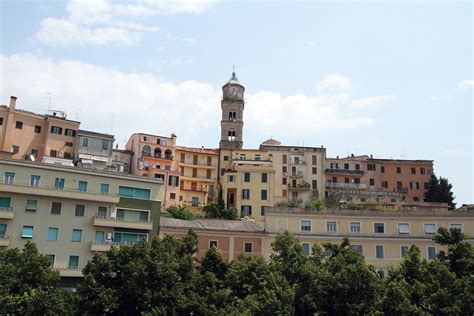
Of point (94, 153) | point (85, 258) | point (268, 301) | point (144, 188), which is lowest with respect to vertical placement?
point (268, 301)

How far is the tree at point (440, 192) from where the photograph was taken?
248ft

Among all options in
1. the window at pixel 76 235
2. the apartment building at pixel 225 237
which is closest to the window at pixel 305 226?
the apartment building at pixel 225 237

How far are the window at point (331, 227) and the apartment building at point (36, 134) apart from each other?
33180 mm

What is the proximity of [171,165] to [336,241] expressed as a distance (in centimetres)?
3417

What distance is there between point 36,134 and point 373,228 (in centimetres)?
4483

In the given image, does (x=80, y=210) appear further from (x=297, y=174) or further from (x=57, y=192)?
(x=297, y=174)

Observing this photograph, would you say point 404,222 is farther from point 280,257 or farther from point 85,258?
point 85,258

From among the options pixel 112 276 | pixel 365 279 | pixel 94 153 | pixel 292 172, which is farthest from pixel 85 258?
pixel 292 172

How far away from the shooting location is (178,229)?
155ft

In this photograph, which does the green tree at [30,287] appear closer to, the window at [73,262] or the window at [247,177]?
the window at [73,262]

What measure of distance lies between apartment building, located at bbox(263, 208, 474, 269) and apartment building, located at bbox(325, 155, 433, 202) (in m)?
30.5

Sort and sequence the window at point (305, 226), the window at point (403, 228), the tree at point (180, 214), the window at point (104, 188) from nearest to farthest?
the window at point (104, 188) → the window at point (403, 228) → the window at point (305, 226) → the tree at point (180, 214)

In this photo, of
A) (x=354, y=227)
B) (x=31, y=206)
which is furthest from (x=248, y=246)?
(x=31, y=206)

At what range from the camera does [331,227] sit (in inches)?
1938
